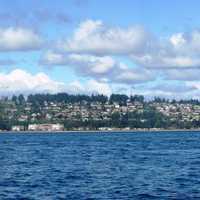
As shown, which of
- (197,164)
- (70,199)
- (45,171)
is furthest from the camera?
(197,164)

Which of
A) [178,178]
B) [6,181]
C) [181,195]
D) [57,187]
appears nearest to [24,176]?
[6,181]

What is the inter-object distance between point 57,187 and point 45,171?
17.0 m

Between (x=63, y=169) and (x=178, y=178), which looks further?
(x=63, y=169)

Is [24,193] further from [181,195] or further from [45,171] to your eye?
[45,171]

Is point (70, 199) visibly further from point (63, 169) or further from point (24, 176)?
Answer: point (63, 169)

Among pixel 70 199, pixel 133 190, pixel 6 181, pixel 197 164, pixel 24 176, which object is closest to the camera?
pixel 70 199

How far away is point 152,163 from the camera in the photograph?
93375mm

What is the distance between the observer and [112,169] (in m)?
84.8

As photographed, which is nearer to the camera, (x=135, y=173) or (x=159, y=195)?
(x=159, y=195)

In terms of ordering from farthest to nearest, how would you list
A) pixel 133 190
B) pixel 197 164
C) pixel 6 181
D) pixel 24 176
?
pixel 197 164
pixel 24 176
pixel 6 181
pixel 133 190

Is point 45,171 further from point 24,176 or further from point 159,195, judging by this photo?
point 159,195

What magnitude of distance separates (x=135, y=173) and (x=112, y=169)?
614cm

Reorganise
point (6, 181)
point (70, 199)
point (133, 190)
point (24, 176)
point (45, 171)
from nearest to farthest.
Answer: point (70, 199) < point (133, 190) < point (6, 181) < point (24, 176) < point (45, 171)

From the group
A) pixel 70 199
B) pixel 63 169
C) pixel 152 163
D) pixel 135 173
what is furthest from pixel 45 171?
pixel 70 199
